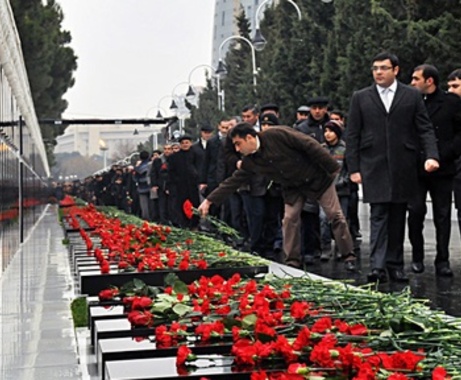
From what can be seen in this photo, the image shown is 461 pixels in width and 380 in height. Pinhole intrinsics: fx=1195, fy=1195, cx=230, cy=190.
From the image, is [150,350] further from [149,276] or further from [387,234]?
[387,234]

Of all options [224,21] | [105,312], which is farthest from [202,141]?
[224,21]

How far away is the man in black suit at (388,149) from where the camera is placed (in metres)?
10.6

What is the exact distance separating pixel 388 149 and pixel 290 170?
135 cm

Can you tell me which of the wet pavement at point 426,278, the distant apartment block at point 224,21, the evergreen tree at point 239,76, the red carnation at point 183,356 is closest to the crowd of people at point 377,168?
the wet pavement at point 426,278

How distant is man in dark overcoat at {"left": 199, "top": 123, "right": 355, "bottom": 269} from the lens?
1114 cm

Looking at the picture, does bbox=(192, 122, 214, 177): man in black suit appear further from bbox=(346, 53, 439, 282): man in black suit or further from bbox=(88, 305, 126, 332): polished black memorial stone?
bbox=(88, 305, 126, 332): polished black memorial stone

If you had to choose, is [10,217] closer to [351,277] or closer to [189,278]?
[351,277]

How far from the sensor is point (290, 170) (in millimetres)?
11688

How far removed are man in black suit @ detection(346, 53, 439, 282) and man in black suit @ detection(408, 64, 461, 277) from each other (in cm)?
78

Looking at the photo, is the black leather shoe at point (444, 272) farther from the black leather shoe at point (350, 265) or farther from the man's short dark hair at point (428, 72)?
the man's short dark hair at point (428, 72)

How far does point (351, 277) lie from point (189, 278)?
142 inches

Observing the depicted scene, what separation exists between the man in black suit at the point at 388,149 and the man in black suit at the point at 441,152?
2.56 feet

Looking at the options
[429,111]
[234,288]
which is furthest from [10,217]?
[234,288]

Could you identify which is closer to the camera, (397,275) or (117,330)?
(117,330)
